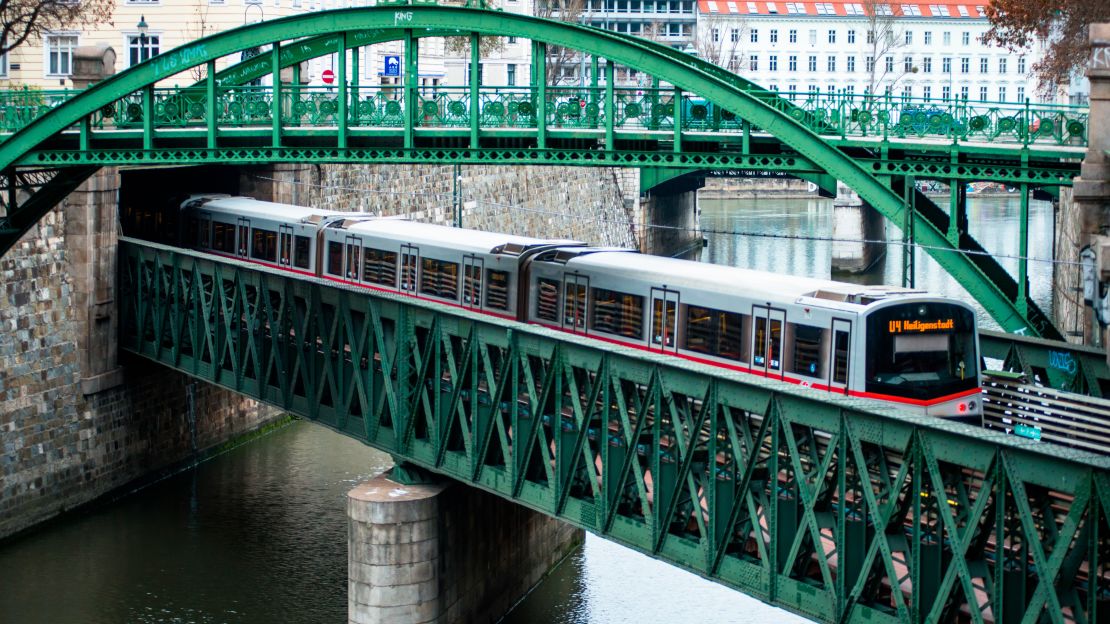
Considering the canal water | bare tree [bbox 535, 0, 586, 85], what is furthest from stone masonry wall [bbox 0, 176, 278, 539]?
bare tree [bbox 535, 0, 586, 85]

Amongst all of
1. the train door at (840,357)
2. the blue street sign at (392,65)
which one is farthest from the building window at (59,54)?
the train door at (840,357)

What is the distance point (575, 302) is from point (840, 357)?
24.2ft

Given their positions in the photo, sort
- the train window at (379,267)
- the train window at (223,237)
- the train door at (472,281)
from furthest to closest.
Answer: the train window at (223,237), the train window at (379,267), the train door at (472,281)

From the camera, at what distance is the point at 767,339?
2745 centimetres

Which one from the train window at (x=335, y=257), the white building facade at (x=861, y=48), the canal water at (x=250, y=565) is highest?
the white building facade at (x=861, y=48)

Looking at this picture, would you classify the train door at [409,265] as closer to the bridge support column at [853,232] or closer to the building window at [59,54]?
the building window at [59,54]

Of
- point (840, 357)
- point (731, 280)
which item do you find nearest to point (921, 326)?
point (840, 357)

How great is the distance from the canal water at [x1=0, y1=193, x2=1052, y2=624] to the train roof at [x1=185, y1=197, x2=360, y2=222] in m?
6.12

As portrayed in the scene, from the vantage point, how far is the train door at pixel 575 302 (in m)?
31.9

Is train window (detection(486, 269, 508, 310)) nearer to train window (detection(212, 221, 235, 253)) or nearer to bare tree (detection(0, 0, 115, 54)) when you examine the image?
train window (detection(212, 221, 235, 253))

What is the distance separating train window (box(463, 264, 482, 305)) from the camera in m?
Result: 34.9

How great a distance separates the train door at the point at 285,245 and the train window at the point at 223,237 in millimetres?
2071

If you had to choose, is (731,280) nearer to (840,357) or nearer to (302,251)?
(840,357)

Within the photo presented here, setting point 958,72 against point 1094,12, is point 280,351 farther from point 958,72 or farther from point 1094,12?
point 958,72
